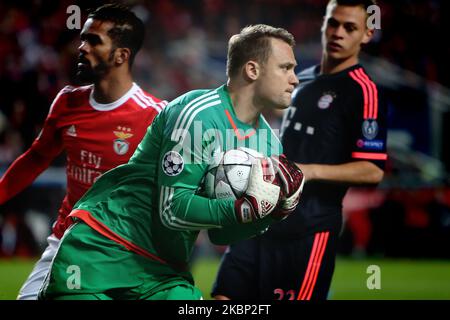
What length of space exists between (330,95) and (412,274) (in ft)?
16.7

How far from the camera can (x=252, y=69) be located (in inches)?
138

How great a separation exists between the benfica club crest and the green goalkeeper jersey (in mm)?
731

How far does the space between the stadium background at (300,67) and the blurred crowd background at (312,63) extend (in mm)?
14

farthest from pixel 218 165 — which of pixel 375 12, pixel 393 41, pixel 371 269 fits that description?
pixel 393 41

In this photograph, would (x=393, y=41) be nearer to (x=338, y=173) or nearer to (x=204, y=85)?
(x=204, y=85)

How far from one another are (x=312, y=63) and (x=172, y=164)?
676 centimetres

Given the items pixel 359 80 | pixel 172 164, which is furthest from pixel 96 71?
pixel 359 80

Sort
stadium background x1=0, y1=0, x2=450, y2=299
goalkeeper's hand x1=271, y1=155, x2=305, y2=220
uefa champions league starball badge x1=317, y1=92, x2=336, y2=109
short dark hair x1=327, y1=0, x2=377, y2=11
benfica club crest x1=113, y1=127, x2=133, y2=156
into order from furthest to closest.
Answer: stadium background x1=0, y1=0, x2=450, y2=299 < short dark hair x1=327, y1=0, x2=377, y2=11 < uefa champions league starball badge x1=317, y1=92, x2=336, y2=109 < benfica club crest x1=113, y1=127, x2=133, y2=156 < goalkeeper's hand x1=271, y1=155, x2=305, y2=220

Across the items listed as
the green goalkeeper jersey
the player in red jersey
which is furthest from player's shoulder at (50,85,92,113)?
the green goalkeeper jersey

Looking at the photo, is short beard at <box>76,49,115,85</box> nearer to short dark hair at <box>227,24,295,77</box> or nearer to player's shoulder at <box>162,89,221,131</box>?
short dark hair at <box>227,24,295,77</box>

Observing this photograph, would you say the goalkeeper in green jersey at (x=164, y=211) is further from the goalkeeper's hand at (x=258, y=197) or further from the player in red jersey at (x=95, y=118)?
the player in red jersey at (x=95, y=118)

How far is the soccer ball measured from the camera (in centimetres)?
325

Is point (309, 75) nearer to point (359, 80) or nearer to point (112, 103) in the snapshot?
point (359, 80)

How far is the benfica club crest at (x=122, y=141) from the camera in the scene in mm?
4020
